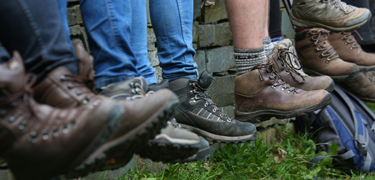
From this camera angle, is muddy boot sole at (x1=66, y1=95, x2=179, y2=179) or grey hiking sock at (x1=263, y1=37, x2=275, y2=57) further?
grey hiking sock at (x1=263, y1=37, x2=275, y2=57)

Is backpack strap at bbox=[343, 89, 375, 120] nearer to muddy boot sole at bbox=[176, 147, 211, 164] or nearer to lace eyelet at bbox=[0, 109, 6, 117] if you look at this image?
muddy boot sole at bbox=[176, 147, 211, 164]

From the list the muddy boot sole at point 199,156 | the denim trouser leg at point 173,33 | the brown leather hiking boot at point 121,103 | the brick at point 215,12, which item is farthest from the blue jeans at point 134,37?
the brick at point 215,12

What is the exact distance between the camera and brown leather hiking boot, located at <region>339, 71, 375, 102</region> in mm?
3348

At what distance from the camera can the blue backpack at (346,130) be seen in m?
2.81

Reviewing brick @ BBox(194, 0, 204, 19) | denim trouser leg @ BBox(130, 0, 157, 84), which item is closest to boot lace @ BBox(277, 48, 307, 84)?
brick @ BBox(194, 0, 204, 19)

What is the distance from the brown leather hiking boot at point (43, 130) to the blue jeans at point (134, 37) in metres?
0.28

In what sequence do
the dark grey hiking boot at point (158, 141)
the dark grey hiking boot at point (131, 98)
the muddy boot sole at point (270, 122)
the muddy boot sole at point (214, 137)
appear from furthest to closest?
1. the muddy boot sole at point (270, 122)
2. the muddy boot sole at point (214, 137)
3. the dark grey hiking boot at point (158, 141)
4. the dark grey hiking boot at point (131, 98)

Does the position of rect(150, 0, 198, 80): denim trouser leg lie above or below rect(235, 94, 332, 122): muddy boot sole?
above

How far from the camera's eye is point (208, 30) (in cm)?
265

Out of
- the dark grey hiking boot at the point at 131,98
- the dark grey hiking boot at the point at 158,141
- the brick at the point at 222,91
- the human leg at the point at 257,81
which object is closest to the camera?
the dark grey hiking boot at the point at 131,98

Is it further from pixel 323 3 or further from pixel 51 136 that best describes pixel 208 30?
pixel 51 136

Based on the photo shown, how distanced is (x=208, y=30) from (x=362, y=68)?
64.1 inches

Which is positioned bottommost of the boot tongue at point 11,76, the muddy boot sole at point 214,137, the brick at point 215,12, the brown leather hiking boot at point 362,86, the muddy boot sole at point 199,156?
the brown leather hiking boot at point 362,86

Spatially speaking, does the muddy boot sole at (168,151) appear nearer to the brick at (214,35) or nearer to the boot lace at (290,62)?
the boot lace at (290,62)
